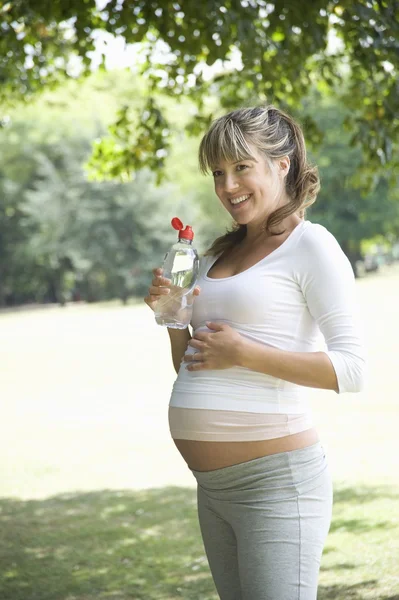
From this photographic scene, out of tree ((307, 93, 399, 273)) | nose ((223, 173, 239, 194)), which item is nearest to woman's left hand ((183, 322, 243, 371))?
nose ((223, 173, 239, 194))

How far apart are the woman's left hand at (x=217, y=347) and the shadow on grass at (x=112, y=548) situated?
3.10 metres

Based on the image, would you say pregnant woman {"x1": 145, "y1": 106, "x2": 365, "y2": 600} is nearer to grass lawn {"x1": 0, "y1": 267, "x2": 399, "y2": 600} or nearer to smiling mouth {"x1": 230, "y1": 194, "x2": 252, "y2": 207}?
smiling mouth {"x1": 230, "y1": 194, "x2": 252, "y2": 207}

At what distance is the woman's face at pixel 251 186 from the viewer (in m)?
2.65

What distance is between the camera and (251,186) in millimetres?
2670

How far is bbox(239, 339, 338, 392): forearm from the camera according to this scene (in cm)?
247

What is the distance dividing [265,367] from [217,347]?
0.50 feet

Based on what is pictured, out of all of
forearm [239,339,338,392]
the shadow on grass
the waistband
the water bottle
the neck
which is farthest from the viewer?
the shadow on grass

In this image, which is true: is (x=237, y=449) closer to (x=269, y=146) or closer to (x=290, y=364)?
(x=290, y=364)

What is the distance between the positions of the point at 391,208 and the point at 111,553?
48.2 m

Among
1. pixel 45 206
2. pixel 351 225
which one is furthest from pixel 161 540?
pixel 351 225

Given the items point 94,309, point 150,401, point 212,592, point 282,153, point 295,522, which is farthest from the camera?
point 94,309

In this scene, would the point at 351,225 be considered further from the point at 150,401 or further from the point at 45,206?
the point at 150,401

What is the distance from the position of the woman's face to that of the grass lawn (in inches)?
127

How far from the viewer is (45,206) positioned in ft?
165
